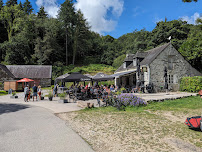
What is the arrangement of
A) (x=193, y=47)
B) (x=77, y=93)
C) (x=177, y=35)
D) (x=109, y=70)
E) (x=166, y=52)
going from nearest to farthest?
(x=77, y=93), (x=166, y=52), (x=193, y=47), (x=177, y=35), (x=109, y=70)

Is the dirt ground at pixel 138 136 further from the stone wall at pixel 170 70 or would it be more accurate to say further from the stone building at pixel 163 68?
the stone wall at pixel 170 70

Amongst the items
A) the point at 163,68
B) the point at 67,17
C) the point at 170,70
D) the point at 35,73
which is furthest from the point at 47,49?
the point at 170,70

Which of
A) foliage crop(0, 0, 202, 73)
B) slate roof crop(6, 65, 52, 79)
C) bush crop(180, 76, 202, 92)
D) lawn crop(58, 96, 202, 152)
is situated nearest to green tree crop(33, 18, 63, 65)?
foliage crop(0, 0, 202, 73)

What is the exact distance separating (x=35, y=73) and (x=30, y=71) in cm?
139

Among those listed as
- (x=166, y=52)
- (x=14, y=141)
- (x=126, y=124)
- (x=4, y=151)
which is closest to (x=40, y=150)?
(x=4, y=151)

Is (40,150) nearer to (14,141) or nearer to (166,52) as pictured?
(14,141)

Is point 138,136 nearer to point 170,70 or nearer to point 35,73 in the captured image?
point 170,70

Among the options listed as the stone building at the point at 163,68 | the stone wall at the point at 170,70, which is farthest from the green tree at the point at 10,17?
the stone wall at the point at 170,70

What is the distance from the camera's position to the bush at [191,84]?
15.3 meters

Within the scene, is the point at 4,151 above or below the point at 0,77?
below

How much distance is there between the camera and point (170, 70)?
1855 cm

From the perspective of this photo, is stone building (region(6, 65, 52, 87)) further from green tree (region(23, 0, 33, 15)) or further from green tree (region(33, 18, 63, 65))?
green tree (region(23, 0, 33, 15))

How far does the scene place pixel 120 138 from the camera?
4191mm

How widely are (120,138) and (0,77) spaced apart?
95.9 feet
